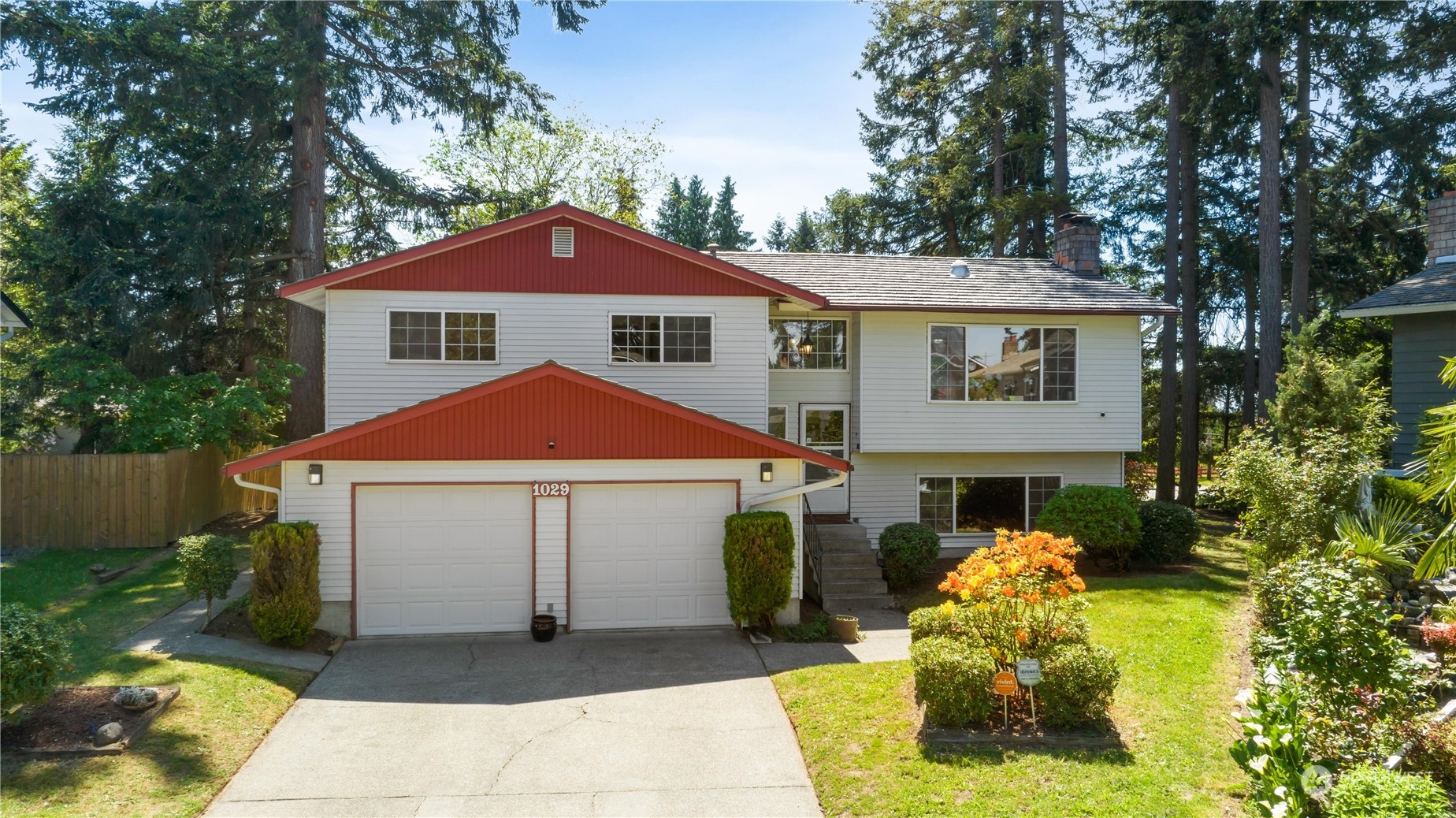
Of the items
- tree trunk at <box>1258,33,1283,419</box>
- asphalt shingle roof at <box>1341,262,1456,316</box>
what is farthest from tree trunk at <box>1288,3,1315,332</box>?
asphalt shingle roof at <box>1341,262,1456,316</box>

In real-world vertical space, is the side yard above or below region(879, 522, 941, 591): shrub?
below

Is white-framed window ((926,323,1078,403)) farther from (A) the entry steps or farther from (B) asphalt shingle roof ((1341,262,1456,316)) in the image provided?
(B) asphalt shingle roof ((1341,262,1456,316))

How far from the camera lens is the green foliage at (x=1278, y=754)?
6.05m

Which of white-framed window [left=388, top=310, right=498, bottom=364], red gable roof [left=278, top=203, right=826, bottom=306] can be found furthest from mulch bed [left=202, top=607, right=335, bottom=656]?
red gable roof [left=278, top=203, right=826, bottom=306]

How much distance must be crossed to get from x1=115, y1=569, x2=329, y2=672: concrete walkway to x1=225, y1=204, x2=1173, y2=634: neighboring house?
1135 mm

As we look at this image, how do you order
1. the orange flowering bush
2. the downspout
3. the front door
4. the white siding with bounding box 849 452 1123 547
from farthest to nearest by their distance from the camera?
1. the front door
2. the white siding with bounding box 849 452 1123 547
3. the downspout
4. the orange flowering bush

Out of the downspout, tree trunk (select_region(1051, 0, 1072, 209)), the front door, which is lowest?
the downspout

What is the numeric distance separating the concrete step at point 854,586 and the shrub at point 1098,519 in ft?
11.2

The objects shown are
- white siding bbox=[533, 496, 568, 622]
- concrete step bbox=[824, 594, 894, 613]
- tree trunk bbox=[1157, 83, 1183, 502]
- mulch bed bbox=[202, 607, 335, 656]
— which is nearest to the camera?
mulch bed bbox=[202, 607, 335, 656]

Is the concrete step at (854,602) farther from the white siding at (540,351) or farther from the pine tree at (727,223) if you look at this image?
the pine tree at (727,223)

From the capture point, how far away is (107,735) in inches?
A: 287

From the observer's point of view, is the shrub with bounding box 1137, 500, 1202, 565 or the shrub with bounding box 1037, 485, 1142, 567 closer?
the shrub with bounding box 1037, 485, 1142, 567

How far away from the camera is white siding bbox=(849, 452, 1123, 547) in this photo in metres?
17.1

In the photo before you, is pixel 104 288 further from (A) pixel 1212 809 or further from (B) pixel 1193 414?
(B) pixel 1193 414
